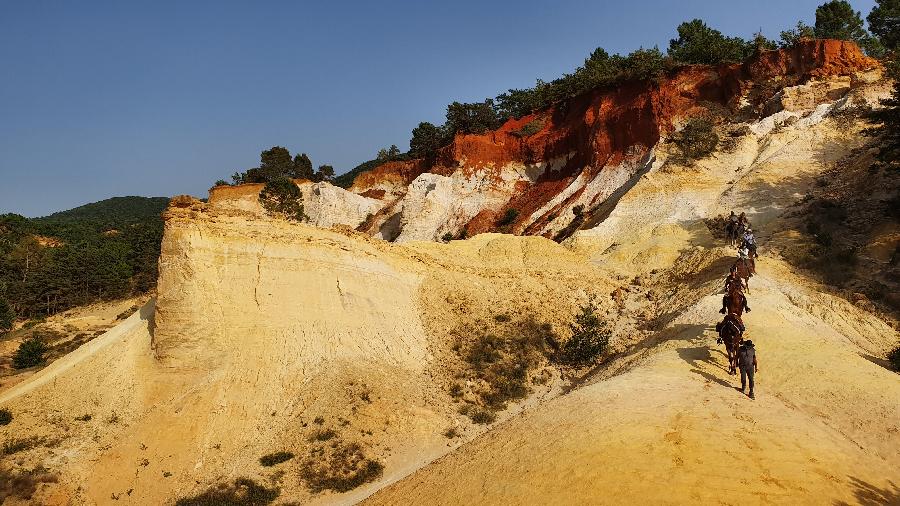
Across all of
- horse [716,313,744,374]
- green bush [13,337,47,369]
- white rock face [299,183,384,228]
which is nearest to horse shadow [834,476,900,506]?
horse [716,313,744,374]

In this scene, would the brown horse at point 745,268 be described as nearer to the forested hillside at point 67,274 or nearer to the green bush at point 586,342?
the green bush at point 586,342

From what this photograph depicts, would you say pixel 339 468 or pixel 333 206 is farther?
pixel 333 206

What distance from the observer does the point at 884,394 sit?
10.7 meters

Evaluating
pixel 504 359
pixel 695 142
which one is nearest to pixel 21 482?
pixel 504 359

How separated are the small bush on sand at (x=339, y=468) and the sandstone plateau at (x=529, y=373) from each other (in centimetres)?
20

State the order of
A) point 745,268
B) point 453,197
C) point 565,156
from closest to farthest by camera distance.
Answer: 1. point 745,268
2. point 565,156
3. point 453,197

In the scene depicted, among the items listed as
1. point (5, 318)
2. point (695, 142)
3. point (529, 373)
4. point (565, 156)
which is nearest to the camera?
point (529, 373)

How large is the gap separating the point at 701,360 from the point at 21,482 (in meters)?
15.9

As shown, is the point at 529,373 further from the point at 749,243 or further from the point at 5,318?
the point at 5,318

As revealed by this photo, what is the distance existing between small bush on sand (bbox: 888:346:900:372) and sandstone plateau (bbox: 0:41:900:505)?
296 millimetres

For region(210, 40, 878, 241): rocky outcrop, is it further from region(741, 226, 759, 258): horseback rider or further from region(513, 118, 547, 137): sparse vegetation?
region(741, 226, 759, 258): horseback rider

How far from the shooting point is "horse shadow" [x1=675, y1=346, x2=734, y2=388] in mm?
11387

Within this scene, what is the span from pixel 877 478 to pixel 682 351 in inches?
220

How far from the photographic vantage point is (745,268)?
59.4ft
